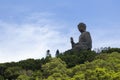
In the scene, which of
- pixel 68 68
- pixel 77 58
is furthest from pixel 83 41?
pixel 68 68

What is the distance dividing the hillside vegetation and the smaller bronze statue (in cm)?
152

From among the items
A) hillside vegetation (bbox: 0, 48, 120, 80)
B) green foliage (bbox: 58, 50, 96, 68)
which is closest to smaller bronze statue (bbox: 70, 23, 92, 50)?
hillside vegetation (bbox: 0, 48, 120, 80)

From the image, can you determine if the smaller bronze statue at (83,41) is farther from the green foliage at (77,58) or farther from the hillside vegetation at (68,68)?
the green foliage at (77,58)

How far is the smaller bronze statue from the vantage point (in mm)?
35203

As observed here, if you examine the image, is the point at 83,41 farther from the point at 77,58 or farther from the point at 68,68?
the point at 68,68

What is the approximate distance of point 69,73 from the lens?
25594 millimetres

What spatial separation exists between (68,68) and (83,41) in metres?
8.41

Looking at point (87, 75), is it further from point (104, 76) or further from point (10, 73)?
point (10, 73)

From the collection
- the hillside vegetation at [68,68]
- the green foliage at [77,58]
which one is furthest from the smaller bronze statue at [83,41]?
the green foliage at [77,58]

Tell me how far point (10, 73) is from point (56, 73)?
4.40 m

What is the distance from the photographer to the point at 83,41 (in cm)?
3631

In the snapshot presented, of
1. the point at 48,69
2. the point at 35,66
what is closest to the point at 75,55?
the point at 35,66

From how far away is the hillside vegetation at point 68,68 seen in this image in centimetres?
2311

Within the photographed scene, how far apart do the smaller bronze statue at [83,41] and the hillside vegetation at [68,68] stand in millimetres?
1525
